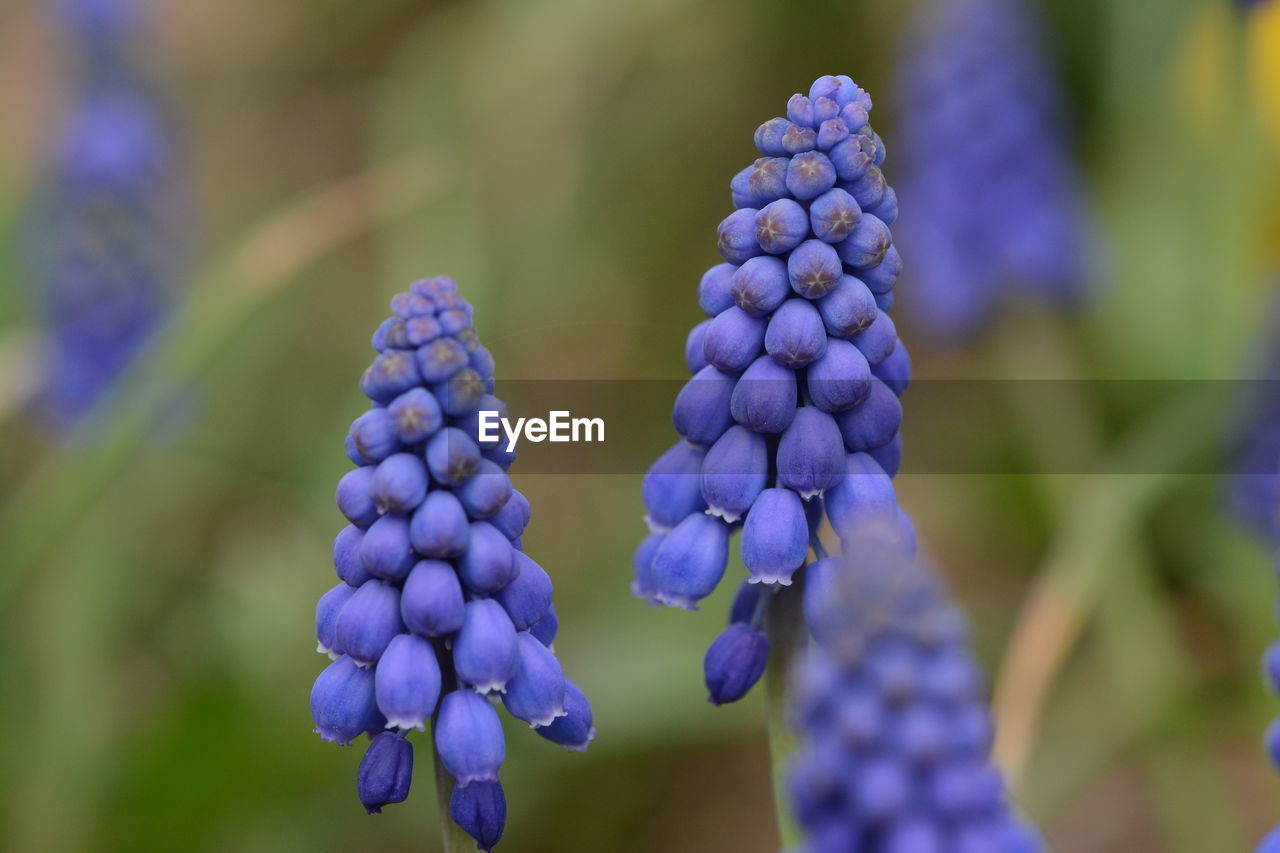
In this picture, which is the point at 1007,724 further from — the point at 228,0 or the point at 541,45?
the point at 228,0

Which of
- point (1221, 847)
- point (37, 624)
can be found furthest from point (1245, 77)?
point (37, 624)

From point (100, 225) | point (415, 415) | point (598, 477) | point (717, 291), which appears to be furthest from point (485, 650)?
point (100, 225)

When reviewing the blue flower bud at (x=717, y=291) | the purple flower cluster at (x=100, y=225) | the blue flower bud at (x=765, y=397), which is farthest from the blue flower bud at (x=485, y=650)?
the purple flower cluster at (x=100, y=225)

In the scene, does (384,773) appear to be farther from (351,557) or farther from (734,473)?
(734,473)

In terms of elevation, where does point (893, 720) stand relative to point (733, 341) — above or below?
below

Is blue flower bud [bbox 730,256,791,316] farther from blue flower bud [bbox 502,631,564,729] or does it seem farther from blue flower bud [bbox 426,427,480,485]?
blue flower bud [bbox 502,631,564,729]

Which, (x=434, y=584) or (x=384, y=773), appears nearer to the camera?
(x=434, y=584)

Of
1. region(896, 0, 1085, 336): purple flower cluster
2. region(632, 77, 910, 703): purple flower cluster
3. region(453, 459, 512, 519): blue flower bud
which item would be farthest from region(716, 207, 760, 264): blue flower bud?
region(896, 0, 1085, 336): purple flower cluster
